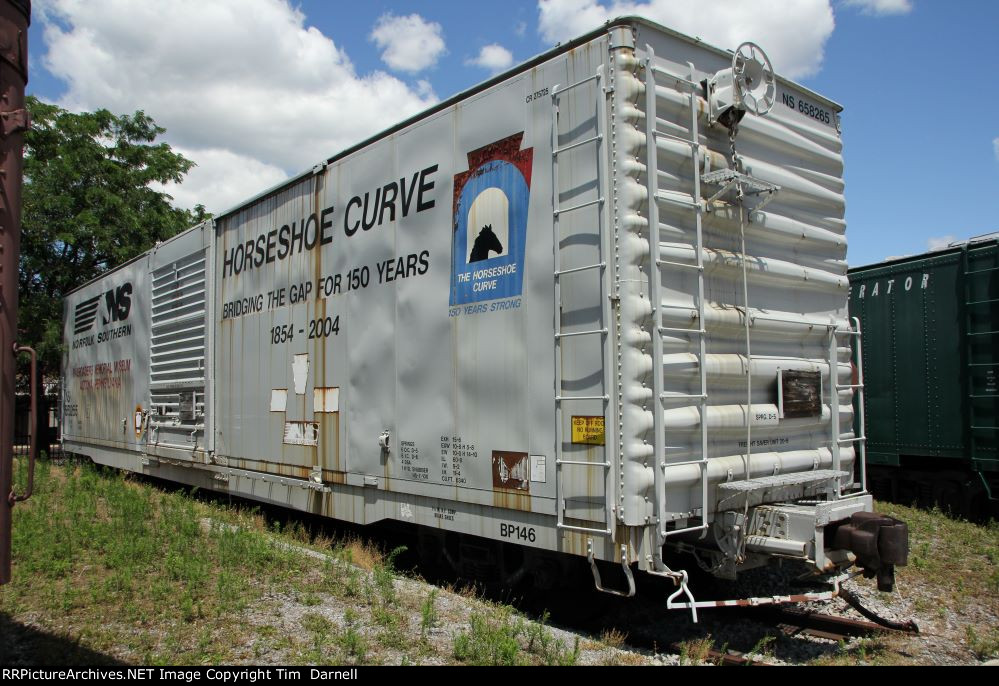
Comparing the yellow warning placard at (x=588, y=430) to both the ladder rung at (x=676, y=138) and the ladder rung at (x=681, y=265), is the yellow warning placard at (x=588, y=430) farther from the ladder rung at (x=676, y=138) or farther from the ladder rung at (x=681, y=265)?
the ladder rung at (x=676, y=138)

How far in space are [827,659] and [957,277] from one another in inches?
257

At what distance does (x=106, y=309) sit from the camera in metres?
13.5

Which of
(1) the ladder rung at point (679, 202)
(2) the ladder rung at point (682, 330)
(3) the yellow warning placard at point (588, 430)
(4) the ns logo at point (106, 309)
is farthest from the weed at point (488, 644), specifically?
(4) the ns logo at point (106, 309)

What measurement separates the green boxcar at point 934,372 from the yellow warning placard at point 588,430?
6665mm

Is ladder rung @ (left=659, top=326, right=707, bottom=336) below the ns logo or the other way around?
below

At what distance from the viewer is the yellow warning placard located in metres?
4.80

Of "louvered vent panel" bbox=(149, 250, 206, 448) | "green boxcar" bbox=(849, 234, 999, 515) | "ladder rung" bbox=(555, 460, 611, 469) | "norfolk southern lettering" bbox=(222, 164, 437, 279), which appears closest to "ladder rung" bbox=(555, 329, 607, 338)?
"ladder rung" bbox=(555, 460, 611, 469)

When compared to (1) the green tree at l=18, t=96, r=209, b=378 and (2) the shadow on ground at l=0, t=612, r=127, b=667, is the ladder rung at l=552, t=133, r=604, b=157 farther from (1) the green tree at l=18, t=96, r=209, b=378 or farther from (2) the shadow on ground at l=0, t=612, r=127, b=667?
(1) the green tree at l=18, t=96, r=209, b=378

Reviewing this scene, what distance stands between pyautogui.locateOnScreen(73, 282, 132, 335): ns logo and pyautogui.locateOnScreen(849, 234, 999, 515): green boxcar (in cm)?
1167

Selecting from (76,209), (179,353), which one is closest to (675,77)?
(179,353)

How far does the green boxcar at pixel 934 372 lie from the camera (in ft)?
29.8

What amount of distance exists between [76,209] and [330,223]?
46.0 ft

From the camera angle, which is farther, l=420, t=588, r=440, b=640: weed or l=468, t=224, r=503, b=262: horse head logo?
l=468, t=224, r=503, b=262: horse head logo
